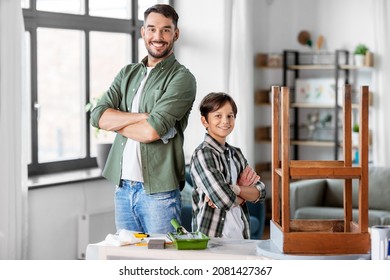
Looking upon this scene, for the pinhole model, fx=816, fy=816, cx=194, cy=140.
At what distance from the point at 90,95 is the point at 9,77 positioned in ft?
3.85

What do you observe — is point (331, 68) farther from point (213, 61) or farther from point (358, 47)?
point (213, 61)

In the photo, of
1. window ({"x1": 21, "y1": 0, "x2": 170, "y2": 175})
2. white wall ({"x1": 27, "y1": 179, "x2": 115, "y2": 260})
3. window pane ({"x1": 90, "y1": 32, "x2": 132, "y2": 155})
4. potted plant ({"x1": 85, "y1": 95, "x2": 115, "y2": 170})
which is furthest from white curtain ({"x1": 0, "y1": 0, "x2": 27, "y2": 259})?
window pane ({"x1": 90, "y1": 32, "x2": 132, "y2": 155})

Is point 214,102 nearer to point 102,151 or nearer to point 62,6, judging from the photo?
point 102,151

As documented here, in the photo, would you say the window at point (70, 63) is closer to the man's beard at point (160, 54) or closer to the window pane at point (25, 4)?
the window pane at point (25, 4)

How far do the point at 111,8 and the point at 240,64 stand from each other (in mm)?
1141

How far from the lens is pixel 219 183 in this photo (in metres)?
3.01

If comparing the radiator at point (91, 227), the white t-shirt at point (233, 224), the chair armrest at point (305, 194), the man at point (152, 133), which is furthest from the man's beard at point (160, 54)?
the chair armrest at point (305, 194)

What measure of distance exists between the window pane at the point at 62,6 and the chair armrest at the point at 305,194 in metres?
1.94

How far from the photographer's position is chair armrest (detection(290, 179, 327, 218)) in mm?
5691

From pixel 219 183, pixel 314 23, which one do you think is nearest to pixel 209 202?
pixel 219 183

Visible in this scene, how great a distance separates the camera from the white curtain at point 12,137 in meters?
4.63

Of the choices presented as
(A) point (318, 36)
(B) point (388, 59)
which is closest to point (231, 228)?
(B) point (388, 59)

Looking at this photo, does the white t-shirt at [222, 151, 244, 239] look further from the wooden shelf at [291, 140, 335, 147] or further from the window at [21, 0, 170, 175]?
the wooden shelf at [291, 140, 335, 147]

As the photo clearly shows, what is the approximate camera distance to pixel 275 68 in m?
7.13
